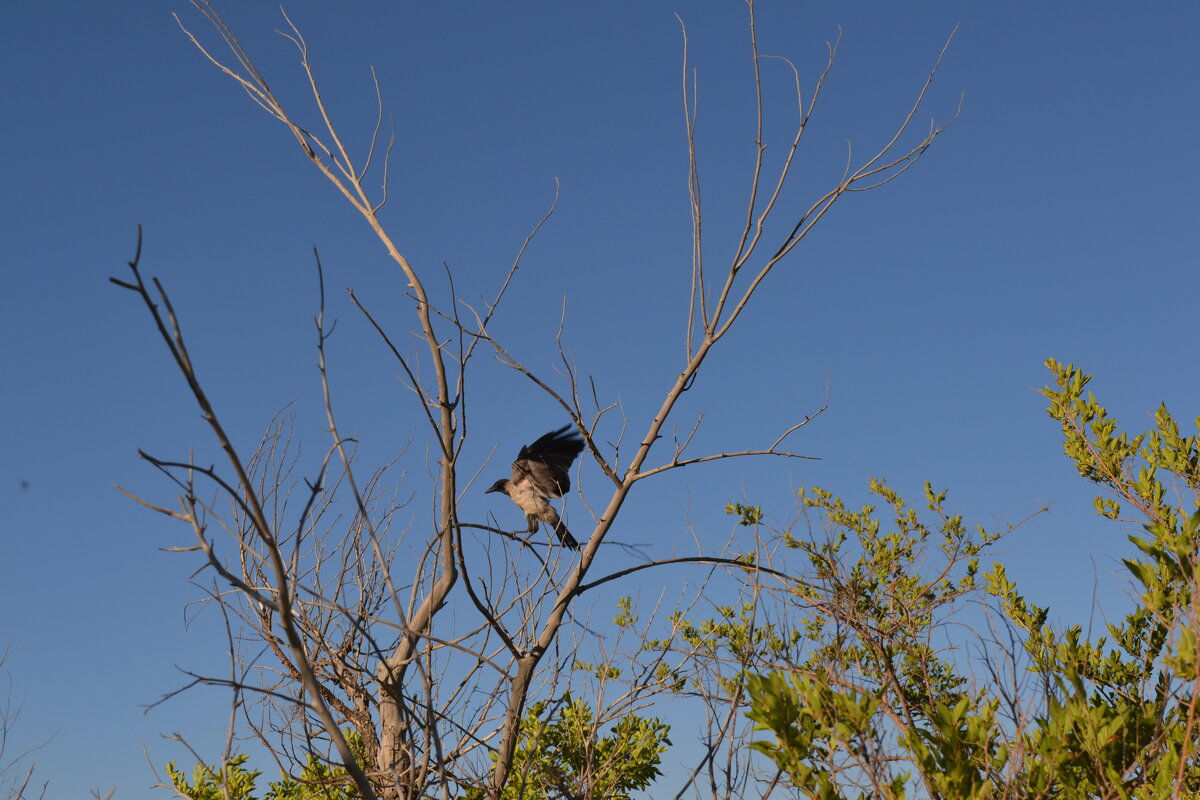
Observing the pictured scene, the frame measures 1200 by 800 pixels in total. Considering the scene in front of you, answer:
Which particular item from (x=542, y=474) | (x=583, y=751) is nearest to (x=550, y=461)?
(x=542, y=474)

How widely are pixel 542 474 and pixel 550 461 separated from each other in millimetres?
213

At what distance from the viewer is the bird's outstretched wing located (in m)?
5.98

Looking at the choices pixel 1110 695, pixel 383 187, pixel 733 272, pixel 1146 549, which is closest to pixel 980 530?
pixel 1110 695

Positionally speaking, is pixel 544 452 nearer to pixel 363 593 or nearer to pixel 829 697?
pixel 363 593

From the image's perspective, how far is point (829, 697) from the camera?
2354 millimetres

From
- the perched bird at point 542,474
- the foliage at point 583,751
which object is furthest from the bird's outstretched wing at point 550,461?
the foliage at point 583,751

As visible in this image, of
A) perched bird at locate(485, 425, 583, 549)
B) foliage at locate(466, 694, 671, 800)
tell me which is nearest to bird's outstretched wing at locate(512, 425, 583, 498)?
perched bird at locate(485, 425, 583, 549)

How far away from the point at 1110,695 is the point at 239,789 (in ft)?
17.3

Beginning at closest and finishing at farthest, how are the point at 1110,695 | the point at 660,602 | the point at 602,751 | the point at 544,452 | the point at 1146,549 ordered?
the point at 1146,549, the point at 1110,695, the point at 660,602, the point at 544,452, the point at 602,751

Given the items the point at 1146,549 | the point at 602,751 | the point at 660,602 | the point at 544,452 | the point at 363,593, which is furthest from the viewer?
the point at 602,751

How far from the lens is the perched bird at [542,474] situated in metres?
6.00

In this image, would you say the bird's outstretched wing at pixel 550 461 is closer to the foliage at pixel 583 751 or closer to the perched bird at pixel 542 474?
the perched bird at pixel 542 474

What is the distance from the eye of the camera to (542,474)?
6.31m

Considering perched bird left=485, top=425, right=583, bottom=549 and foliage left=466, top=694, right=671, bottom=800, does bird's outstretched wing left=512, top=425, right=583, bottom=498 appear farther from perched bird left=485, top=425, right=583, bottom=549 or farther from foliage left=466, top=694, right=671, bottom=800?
foliage left=466, top=694, right=671, bottom=800
